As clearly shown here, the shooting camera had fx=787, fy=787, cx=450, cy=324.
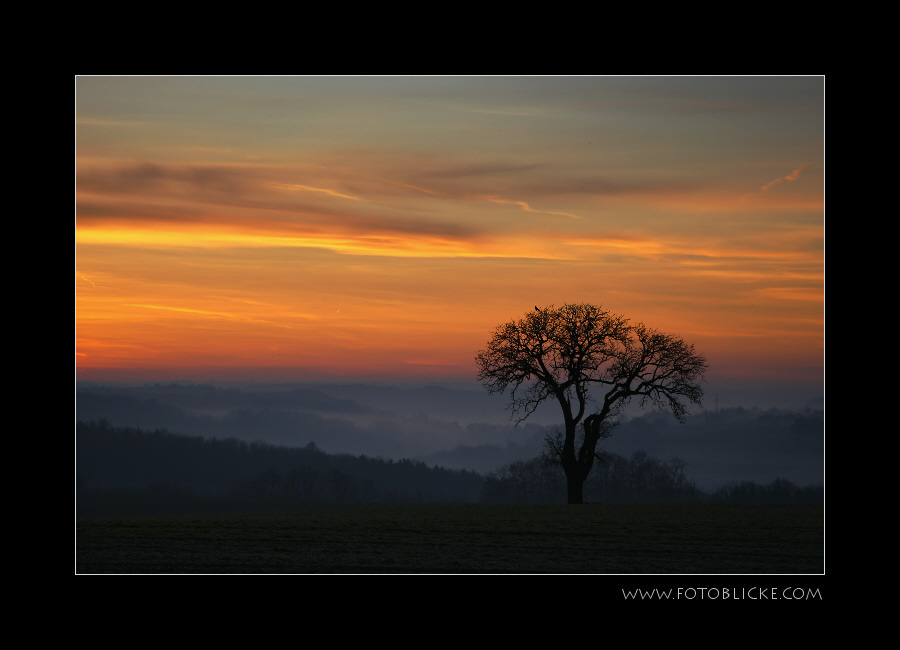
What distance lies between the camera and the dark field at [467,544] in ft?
72.2

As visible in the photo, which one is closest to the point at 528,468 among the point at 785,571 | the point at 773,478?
the point at 773,478

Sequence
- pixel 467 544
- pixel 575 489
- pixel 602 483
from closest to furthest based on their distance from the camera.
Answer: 1. pixel 467 544
2. pixel 575 489
3. pixel 602 483

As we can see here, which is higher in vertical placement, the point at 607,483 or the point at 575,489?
the point at 575,489

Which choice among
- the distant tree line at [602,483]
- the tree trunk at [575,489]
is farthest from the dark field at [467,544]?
the distant tree line at [602,483]

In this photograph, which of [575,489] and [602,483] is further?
[602,483]

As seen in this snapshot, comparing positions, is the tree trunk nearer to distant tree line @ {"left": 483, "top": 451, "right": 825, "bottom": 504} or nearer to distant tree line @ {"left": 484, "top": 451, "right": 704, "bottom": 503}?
distant tree line @ {"left": 483, "top": 451, "right": 825, "bottom": 504}

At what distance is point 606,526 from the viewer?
31.0 meters

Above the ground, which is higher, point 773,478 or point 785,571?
point 785,571

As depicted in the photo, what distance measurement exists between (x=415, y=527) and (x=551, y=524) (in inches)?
220

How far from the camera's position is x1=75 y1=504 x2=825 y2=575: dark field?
2200cm

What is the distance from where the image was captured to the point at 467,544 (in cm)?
2606

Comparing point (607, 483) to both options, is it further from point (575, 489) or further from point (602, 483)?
point (575, 489)

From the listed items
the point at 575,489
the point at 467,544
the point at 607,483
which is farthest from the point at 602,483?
the point at 467,544
